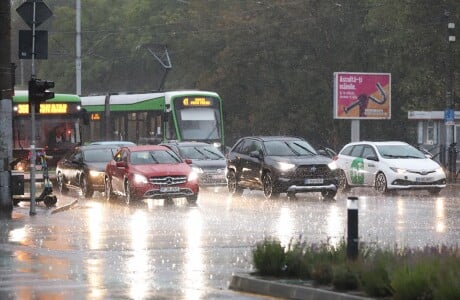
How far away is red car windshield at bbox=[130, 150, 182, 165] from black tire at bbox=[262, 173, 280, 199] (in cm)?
277

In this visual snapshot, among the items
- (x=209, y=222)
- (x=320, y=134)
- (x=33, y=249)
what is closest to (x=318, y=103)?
(x=320, y=134)

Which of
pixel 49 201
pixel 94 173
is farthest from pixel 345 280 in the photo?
pixel 94 173

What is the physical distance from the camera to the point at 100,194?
3922 cm

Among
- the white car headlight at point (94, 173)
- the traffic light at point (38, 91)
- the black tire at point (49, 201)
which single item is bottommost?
the black tire at point (49, 201)

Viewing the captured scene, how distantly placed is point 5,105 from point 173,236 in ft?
20.9

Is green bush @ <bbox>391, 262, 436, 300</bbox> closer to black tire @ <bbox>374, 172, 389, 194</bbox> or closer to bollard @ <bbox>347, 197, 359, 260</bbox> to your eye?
bollard @ <bbox>347, 197, 359, 260</bbox>

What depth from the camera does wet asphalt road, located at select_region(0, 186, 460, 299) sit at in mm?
14742

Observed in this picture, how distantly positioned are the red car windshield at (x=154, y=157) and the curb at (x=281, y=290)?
62.1ft

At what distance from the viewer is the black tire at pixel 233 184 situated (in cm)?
3738

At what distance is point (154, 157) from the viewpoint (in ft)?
110

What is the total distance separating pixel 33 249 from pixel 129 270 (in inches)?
146

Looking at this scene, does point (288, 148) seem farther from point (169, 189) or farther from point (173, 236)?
point (173, 236)

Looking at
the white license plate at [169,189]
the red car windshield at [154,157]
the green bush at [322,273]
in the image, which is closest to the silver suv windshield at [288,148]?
the red car windshield at [154,157]

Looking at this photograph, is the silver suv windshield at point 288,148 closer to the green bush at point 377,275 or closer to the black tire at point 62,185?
the black tire at point 62,185
